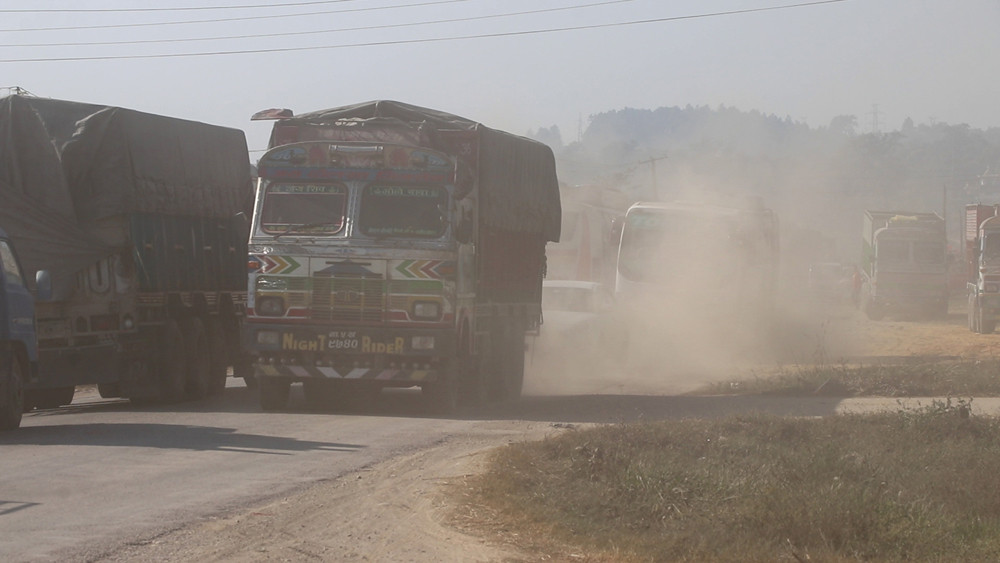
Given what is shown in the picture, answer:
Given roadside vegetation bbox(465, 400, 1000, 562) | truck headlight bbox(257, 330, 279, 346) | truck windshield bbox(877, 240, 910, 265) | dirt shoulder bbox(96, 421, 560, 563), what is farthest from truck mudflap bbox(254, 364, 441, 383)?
truck windshield bbox(877, 240, 910, 265)

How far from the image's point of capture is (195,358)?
1848 centimetres

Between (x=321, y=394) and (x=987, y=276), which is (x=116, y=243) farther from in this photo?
(x=987, y=276)

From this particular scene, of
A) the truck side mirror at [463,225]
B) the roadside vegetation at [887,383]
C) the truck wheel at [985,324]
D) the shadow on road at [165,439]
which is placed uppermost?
the truck side mirror at [463,225]

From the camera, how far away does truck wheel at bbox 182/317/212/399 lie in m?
18.4

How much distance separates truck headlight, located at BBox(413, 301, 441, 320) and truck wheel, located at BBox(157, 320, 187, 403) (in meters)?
4.08

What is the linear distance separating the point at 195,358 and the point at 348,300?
3758mm

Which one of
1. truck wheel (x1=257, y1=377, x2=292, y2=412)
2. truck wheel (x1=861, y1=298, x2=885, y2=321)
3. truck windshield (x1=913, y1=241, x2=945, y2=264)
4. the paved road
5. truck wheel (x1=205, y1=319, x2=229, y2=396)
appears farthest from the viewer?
truck wheel (x1=861, y1=298, x2=885, y2=321)

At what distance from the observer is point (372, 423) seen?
14984 millimetres

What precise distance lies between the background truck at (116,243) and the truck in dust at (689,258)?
40.4 feet

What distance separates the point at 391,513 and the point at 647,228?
21.5 meters

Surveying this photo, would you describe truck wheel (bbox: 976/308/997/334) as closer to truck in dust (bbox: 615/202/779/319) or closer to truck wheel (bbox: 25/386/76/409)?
truck in dust (bbox: 615/202/779/319)

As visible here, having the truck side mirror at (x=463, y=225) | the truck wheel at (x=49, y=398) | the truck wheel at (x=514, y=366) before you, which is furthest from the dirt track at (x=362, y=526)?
the truck wheel at (x=49, y=398)

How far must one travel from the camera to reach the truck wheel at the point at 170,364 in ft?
58.3

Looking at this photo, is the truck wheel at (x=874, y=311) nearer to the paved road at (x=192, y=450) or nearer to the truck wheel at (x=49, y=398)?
the paved road at (x=192, y=450)
